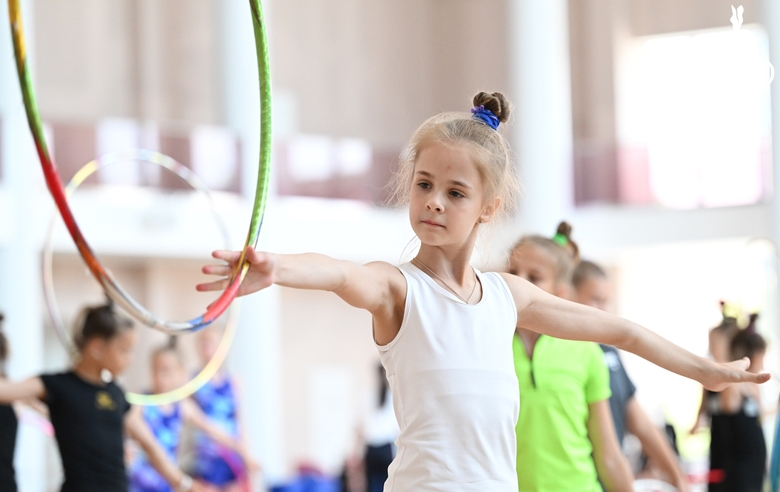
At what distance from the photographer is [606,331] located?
2.66 meters

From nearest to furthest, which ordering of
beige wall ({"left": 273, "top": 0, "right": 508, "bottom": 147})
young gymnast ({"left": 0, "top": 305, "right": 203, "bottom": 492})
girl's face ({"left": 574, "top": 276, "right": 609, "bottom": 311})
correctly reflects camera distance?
→ 1. young gymnast ({"left": 0, "top": 305, "right": 203, "bottom": 492})
2. girl's face ({"left": 574, "top": 276, "right": 609, "bottom": 311})
3. beige wall ({"left": 273, "top": 0, "right": 508, "bottom": 147})

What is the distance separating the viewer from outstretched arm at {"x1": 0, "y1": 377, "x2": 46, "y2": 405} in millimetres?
3881

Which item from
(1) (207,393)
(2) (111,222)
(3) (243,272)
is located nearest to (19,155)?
(2) (111,222)

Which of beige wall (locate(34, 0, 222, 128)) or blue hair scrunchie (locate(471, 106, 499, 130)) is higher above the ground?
beige wall (locate(34, 0, 222, 128))

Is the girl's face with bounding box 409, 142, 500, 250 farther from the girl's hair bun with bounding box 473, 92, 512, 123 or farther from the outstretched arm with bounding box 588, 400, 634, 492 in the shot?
the outstretched arm with bounding box 588, 400, 634, 492

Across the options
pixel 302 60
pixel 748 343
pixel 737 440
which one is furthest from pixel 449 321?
pixel 302 60

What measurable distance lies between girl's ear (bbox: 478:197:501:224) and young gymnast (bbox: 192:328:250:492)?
484 centimetres

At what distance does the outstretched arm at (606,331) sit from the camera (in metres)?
2.62

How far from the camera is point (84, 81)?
1370 centimetres

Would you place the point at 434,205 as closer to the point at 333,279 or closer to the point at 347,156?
the point at 333,279

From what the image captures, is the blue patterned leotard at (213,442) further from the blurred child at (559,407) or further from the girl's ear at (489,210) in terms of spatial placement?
the girl's ear at (489,210)

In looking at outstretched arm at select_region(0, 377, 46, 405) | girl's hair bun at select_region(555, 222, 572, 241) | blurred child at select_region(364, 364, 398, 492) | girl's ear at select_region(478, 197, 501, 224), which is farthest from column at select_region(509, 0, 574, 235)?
girl's ear at select_region(478, 197, 501, 224)

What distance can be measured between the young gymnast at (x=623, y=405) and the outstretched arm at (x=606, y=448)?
1.53ft

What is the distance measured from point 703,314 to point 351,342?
4984 mm
